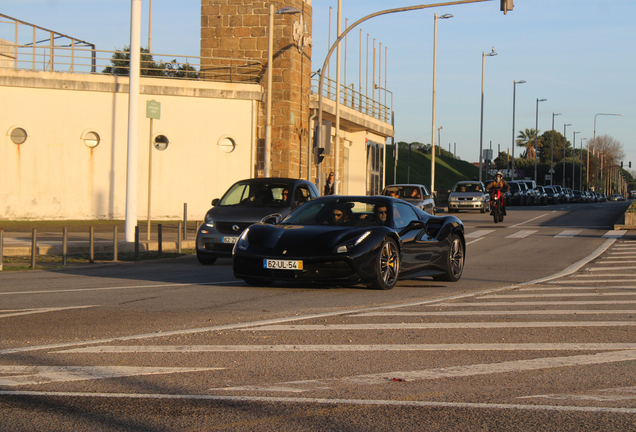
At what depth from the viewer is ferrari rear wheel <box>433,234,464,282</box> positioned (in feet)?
37.1

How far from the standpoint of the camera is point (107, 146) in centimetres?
2800

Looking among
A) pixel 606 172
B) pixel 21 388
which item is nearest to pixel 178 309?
pixel 21 388

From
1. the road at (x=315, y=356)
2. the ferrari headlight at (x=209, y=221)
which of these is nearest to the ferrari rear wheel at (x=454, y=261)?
the road at (x=315, y=356)

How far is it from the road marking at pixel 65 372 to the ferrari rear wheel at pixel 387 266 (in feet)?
15.7

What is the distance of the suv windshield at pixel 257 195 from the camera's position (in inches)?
598

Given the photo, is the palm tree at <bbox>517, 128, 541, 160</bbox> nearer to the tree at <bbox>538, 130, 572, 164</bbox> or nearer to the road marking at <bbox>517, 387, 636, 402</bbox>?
the tree at <bbox>538, 130, 572, 164</bbox>

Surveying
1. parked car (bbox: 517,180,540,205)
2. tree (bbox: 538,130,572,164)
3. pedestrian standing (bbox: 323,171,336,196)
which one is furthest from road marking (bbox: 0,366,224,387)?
tree (bbox: 538,130,572,164)

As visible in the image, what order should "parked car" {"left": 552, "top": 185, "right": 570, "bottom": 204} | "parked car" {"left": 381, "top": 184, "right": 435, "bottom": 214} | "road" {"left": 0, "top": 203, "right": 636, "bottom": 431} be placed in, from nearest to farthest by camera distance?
"road" {"left": 0, "top": 203, "right": 636, "bottom": 431}
"parked car" {"left": 381, "top": 184, "right": 435, "bottom": 214}
"parked car" {"left": 552, "top": 185, "right": 570, "bottom": 204}

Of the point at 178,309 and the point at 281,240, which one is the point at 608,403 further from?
the point at 281,240

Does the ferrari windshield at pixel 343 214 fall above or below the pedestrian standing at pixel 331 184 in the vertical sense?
below

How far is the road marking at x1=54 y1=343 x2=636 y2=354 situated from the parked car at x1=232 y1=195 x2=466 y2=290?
3362 mm

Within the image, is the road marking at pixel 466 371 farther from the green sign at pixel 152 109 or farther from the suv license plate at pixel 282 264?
the green sign at pixel 152 109

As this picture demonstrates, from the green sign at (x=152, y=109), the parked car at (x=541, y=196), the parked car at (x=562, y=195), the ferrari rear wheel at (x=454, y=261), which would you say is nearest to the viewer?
the ferrari rear wheel at (x=454, y=261)

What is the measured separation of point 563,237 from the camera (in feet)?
72.3
